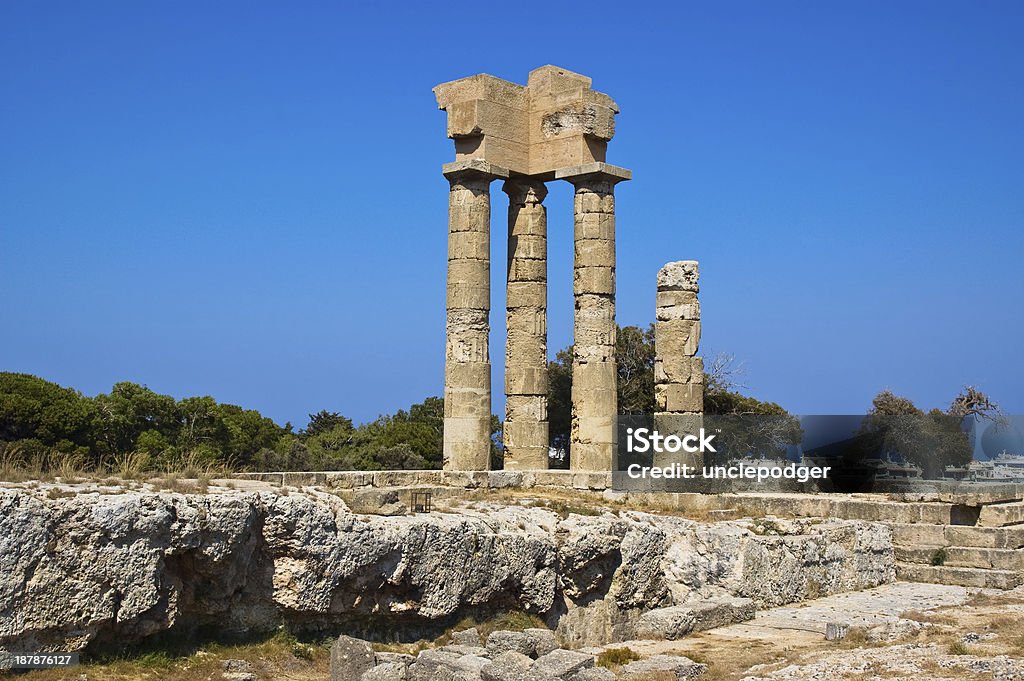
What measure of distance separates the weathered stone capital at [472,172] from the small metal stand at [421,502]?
10681 millimetres

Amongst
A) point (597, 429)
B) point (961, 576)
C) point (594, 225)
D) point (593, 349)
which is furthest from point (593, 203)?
point (961, 576)

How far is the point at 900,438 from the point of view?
1267 inches

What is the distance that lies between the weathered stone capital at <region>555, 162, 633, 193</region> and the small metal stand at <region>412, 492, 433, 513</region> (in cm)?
1147

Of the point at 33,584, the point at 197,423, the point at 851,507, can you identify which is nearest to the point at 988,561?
the point at 851,507

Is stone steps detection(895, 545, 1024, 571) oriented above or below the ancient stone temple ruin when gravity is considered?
below

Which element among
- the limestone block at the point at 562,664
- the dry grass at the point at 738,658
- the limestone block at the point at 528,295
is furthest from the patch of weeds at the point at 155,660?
the limestone block at the point at 528,295

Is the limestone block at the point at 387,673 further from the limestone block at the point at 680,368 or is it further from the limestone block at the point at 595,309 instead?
the limestone block at the point at 680,368

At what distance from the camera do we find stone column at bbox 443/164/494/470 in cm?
2434

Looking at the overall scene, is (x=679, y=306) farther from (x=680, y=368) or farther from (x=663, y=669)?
(x=663, y=669)

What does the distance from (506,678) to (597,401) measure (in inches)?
576

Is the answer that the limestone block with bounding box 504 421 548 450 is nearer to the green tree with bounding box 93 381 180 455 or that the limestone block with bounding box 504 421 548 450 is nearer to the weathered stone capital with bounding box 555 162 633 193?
the weathered stone capital with bounding box 555 162 633 193

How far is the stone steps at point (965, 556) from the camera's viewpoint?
62.7ft

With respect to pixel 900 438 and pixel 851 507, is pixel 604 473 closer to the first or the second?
pixel 851 507

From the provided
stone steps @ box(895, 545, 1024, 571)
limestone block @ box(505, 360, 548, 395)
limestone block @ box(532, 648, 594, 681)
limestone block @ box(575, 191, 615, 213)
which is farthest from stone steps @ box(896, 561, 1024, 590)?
limestone block @ box(532, 648, 594, 681)
